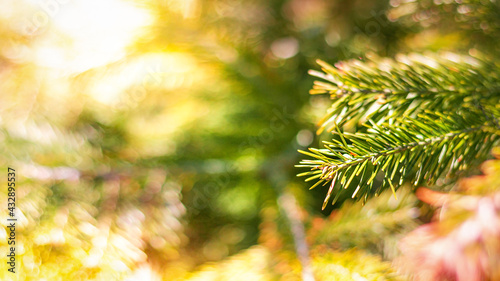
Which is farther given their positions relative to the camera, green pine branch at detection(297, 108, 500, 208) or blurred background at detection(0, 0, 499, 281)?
blurred background at detection(0, 0, 499, 281)

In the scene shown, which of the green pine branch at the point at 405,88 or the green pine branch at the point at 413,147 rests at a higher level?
the green pine branch at the point at 405,88

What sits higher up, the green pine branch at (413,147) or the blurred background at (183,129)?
the blurred background at (183,129)

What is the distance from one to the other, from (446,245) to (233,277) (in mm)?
175

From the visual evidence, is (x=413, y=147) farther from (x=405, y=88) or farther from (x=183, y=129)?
(x=183, y=129)

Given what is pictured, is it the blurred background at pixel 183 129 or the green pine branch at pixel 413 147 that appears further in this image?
the blurred background at pixel 183 129

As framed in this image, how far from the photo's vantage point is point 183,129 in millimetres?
518

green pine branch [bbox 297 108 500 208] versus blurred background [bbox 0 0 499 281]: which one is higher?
blurred background [bbox 0 0 499 281]

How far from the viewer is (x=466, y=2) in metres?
0.33

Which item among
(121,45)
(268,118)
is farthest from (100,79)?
(268,118)

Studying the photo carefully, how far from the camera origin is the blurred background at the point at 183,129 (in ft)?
1.13

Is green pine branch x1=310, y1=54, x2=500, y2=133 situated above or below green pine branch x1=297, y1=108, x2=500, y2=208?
above

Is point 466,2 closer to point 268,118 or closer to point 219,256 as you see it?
point 268,118

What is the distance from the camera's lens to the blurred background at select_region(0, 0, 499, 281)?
1.13 feet

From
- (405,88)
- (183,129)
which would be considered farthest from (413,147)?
(183,129)
